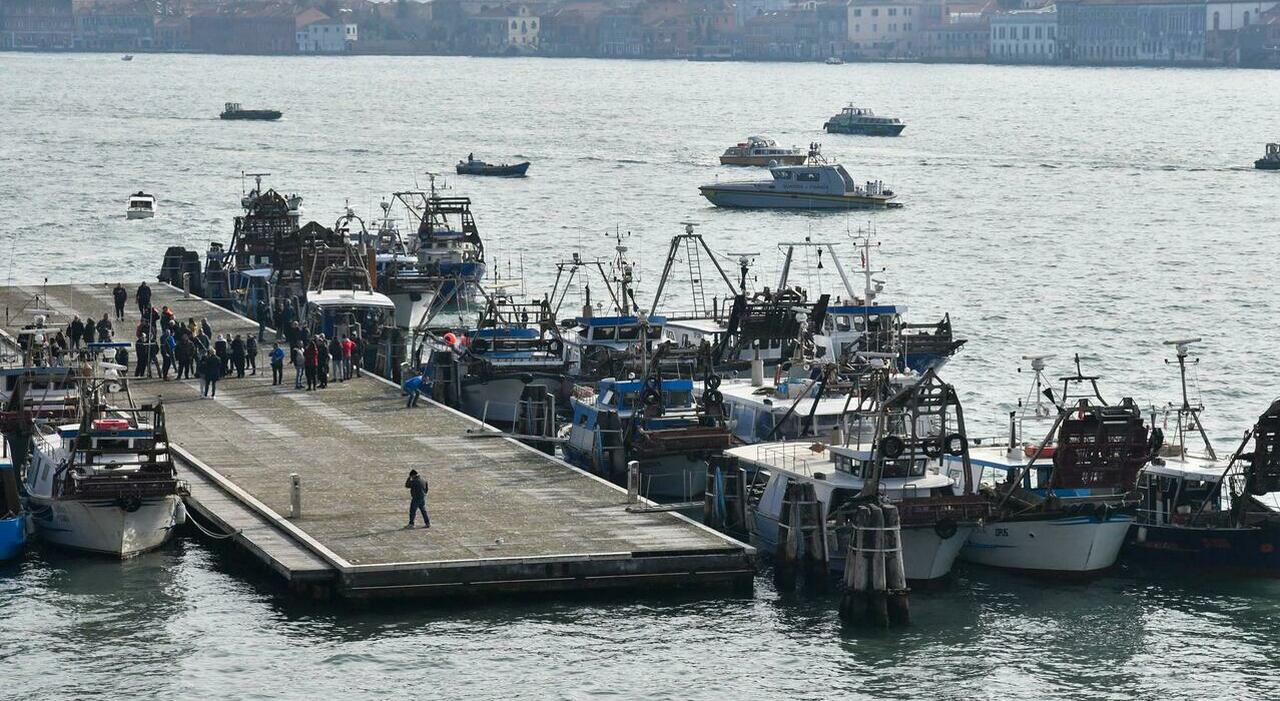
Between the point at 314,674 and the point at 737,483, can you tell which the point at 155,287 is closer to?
Answer: the point at 737,483

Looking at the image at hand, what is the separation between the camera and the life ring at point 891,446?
162 ft

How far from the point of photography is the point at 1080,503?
168ft

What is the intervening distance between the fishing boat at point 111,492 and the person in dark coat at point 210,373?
13.3 m

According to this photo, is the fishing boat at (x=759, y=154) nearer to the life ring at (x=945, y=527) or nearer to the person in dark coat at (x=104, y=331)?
the person in dark coat at (x=104, y=331)

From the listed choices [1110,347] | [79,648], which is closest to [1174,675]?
[79,648]

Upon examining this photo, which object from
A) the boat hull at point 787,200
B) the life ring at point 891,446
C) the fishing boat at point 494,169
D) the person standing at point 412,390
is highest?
the life ring at point 891,446

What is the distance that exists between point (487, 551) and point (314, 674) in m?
5.78

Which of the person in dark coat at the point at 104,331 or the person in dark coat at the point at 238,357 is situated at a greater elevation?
the person in dark coat at the point at 104,331

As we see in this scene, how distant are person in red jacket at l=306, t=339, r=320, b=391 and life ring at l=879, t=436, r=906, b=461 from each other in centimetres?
2359

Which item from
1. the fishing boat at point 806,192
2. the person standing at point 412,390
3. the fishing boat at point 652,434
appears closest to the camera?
the fishing boat at point 652,434

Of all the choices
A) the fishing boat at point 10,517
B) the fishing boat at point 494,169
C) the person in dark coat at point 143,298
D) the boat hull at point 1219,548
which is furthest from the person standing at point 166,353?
the fishing boat at point 494,169

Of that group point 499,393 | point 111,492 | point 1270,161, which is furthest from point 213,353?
point 1270,161

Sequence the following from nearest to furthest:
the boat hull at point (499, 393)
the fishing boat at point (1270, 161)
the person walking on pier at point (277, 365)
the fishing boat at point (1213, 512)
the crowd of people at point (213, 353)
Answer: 1. the fishing boat at point (1213, 512)
2. the crowd of people at point (213, 353)
3. the person walking on pier at point (277, 365)
4. the boat hull at point (499, 393)
5. the fishing boat at point (1270, 161)

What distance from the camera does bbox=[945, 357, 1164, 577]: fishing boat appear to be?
5106cm
